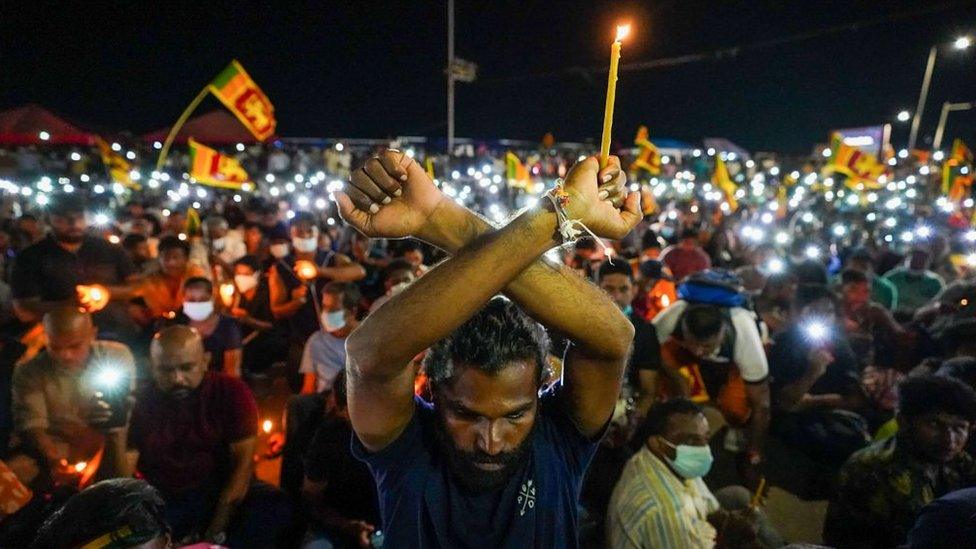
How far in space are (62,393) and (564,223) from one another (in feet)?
14.7

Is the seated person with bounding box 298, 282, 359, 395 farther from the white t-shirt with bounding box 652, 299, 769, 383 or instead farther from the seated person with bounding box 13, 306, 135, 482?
the white t-shirt with bounding box 652, 299, 769, 383

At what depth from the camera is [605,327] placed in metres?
1.47

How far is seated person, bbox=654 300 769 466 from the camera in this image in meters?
4.52

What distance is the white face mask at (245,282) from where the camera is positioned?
7738mm

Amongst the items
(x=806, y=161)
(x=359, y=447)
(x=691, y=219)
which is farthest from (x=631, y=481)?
(x=806, y=161)

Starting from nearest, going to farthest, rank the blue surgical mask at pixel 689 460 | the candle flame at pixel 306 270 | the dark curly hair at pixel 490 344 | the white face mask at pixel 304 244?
the dark curly hair at pixel 490 344
the blue surgical mask at pixel 689 460
the candle flame at pixel 306 270
the white face mask at pixel 304 244

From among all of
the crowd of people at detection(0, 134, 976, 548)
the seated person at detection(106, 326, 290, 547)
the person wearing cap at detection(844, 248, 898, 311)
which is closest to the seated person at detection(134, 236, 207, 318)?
the crowd of people at detection(0, 134, 976, 548)

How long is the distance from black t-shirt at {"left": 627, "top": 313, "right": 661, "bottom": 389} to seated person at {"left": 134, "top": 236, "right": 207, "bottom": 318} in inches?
192

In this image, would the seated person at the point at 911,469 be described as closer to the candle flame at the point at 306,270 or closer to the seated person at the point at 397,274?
the seated person at the point at 397,274

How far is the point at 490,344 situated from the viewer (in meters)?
1.59

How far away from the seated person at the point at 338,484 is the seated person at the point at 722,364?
2.67 metres

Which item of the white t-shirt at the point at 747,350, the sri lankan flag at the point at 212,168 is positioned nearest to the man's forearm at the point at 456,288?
the white t-shirt at the point at 747,350

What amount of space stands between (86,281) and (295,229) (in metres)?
2.43

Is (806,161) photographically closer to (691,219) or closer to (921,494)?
(691,219)
